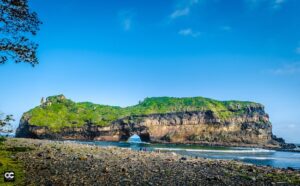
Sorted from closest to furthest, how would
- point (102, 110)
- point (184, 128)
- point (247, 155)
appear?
point (247, 155) → point (184, 128) → point (102, 110)

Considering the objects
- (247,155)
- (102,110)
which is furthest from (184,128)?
(247,155)

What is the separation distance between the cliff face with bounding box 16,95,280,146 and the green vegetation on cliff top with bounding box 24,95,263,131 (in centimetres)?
244

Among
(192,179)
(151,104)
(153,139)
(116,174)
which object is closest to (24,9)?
(116,174)

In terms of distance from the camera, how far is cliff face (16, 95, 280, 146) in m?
159

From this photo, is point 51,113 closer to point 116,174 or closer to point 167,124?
point 167,124

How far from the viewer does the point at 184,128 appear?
16662 cm

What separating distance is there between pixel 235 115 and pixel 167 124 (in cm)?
4126

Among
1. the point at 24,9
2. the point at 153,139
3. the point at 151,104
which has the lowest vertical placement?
the point at 153,139

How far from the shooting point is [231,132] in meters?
165

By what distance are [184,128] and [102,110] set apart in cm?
5474

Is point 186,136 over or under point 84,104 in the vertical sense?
under

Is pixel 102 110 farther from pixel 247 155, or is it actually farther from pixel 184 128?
pixel 247 155

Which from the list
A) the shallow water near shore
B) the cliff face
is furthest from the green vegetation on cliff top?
the shallow water near shore

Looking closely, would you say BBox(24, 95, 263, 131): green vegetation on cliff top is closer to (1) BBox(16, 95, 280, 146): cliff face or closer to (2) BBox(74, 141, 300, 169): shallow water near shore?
(1) BBox(16, 95, 280, 146): cliff face
